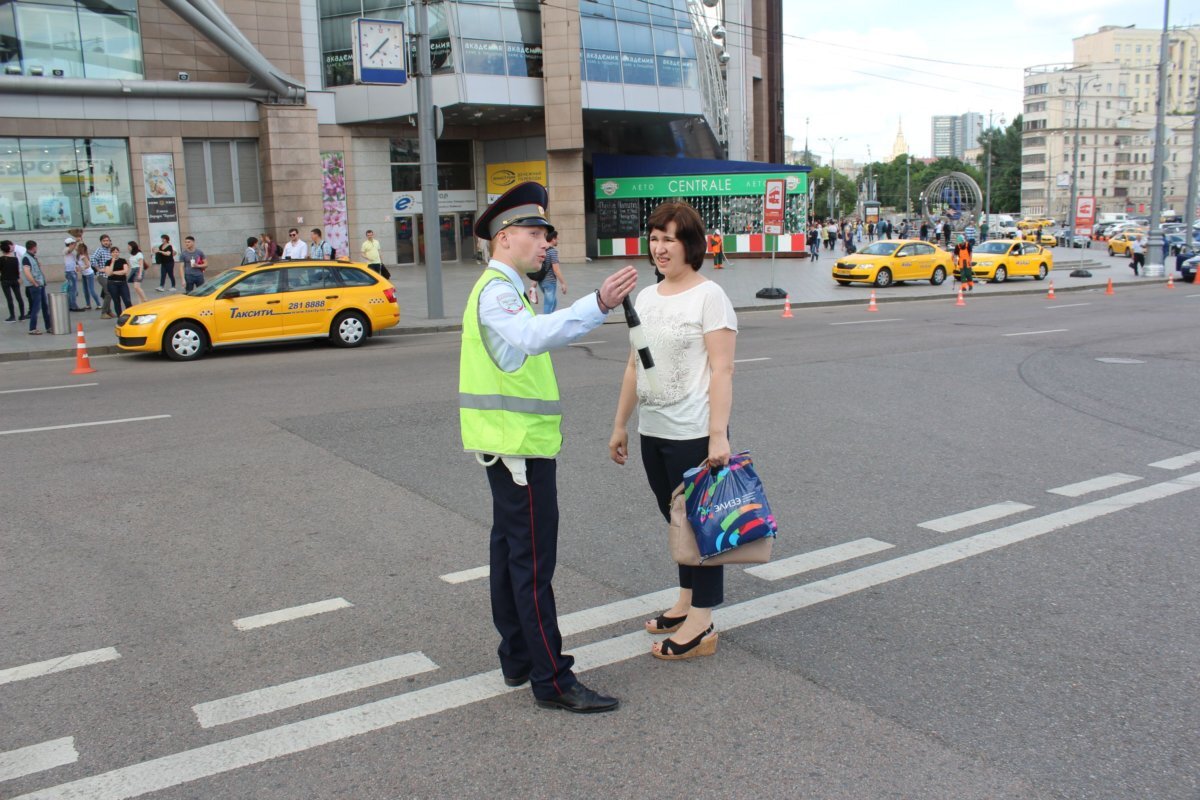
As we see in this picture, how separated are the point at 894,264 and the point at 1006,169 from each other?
398 ft

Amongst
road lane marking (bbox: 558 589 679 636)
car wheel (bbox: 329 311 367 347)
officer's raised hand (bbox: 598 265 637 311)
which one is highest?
officer's raised hand (bbox: 598 265 637 311)

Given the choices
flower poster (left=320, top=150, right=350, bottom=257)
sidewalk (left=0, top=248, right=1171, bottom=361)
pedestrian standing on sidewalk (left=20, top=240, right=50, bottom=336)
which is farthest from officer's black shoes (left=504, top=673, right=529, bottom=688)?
Answer: flower poster (left=320, top=150, right=350, bottom=257)

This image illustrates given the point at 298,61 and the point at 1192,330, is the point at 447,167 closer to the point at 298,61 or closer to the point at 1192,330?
the point at 298,61

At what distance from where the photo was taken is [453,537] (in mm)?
5895

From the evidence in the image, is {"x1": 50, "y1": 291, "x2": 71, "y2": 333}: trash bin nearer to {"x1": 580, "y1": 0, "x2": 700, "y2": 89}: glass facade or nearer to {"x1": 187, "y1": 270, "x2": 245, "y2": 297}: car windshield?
{"x1": 187, "y1": 270, "x2": 245, "y2": 297}: car windshield

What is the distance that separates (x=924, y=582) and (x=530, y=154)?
38808mm

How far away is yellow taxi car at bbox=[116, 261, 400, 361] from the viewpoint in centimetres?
1509

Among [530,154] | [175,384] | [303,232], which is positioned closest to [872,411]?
[175,384]

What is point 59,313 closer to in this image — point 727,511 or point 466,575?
point 466,575

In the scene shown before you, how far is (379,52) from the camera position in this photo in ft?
62.5

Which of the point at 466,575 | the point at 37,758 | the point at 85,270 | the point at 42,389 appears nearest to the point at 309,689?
the point at 37,758

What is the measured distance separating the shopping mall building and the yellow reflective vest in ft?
99.0

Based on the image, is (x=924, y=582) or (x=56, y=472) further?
(x=56, y=472)

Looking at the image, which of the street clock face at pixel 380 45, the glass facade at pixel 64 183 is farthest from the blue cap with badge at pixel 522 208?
the glass facade at pixel 64 183
